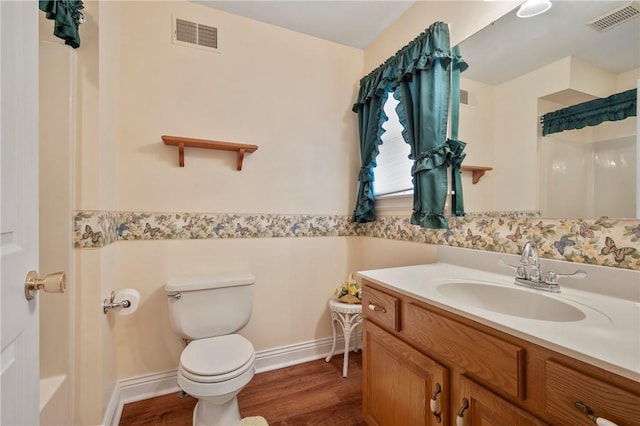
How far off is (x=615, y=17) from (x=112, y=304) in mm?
2441

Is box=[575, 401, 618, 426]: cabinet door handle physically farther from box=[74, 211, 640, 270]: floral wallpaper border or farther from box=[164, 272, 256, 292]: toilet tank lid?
box=[164, 272, 256, 292]: toilet tank lid

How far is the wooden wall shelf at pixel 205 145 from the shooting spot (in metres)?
1.65

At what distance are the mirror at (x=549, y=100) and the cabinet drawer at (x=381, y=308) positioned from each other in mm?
707

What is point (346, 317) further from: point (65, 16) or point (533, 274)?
point (65, 16)

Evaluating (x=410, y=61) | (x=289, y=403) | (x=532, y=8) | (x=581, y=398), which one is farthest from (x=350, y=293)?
(x=532, y=8)

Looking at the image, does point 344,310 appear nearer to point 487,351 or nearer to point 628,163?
point 487,351

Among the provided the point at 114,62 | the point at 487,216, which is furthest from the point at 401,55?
the point at 114,62

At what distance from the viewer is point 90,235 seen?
127 centimetres

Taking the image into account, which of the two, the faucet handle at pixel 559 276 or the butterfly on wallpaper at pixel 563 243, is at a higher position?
the butterfly on wallpaper at pixel 563 243

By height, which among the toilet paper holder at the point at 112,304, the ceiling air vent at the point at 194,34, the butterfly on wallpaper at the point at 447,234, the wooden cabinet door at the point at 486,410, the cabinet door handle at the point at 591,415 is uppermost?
the ceiling air vent at the point at 194,34

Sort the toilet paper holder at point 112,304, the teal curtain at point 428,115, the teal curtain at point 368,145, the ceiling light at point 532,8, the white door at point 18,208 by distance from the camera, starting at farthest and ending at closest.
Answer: the teal curtain at point 368,145
the teal curtain at point 428,115
the toilet paper holder at point 112,304
the ceiling light at point 532,8
the white door at point 18,208

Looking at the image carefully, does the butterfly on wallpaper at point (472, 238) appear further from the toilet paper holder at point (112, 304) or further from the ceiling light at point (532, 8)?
the toilet paper holder at point (112, 304)

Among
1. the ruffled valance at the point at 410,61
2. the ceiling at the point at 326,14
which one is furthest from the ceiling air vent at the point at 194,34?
the ruffled valance at the point at 410,61

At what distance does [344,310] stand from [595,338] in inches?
55.3
